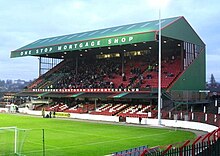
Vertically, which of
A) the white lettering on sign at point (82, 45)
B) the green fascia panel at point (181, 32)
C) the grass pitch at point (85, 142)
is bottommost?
the grass pitch at point (85, 142)

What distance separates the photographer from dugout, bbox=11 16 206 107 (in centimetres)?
4891

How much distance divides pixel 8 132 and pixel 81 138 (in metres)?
7.23

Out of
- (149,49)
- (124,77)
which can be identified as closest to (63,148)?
(124,77)

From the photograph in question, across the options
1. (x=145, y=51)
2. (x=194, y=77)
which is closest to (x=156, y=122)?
(x=194, y=77)

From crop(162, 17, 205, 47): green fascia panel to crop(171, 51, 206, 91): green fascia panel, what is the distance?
321cm

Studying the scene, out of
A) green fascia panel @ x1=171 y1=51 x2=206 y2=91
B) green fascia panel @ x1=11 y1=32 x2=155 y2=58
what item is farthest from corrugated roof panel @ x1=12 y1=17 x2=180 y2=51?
green fascia panel @ x1=171 y1=51 x2=206 y2=91

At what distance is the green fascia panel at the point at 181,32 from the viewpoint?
47713 mm

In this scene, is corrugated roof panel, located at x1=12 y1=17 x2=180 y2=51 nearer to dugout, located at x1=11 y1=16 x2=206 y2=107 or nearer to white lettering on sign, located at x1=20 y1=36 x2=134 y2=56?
dugout, located at x1=11 y1=16 x2=206 y2=107

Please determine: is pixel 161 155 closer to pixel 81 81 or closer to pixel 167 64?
pixel 167 64

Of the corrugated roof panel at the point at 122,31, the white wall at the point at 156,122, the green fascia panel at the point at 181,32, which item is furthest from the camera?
the corrugated roof panel at the point at 122,31

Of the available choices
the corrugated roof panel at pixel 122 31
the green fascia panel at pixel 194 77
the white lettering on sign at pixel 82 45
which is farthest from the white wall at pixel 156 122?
the corrugated roof panel at pixel 122 31

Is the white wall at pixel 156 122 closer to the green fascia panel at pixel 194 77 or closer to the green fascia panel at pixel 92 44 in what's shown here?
the green fascia panel at pixel 194 77

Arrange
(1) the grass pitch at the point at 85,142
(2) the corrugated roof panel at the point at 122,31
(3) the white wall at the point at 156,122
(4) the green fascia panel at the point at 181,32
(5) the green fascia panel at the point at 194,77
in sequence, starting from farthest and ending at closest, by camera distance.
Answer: (5) the green fascia panel at the point at 194,77 → (2) the corrugated roof panel at the point at 122,31 → (4) the green fascia panel at the point at 181,32 → (3) the white wall at the point at 156,122 → (1) the grass pitch at the point at 85,142

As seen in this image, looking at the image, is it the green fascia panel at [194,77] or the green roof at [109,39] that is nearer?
the green roof at [109,39]
